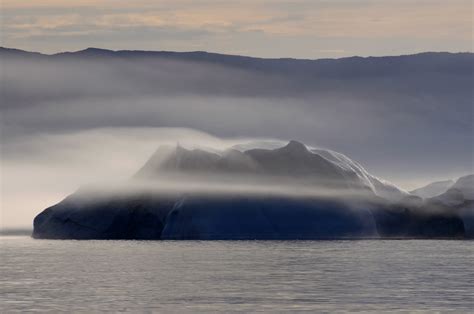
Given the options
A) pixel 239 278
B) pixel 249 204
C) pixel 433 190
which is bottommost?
pixel 433 190

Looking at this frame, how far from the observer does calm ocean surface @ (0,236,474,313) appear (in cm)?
3875

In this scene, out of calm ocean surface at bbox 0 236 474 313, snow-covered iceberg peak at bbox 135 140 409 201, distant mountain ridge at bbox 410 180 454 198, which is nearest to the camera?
calm ocean surface at bbox 0 236 474 313

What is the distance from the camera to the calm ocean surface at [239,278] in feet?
127

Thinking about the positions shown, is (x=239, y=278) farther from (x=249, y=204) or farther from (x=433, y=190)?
(x=433, y=190)

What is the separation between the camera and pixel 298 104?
454 ft

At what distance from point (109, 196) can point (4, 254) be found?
13.7 m

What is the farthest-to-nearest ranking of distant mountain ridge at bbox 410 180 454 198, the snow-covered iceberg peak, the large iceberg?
→ 1. distant mountain ridge at bbox 410 180 454 198
2. the snow-covered iceberg peak
3. the large iceberg

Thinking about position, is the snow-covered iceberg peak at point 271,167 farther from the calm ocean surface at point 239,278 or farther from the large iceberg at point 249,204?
the calm ocean surface at point 239,278

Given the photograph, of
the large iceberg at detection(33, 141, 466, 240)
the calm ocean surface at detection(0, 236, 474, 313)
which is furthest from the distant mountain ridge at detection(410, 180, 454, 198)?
the calm ocean surface at detection(0, 236, 474, 313)

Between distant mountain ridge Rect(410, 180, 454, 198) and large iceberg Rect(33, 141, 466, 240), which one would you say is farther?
distant mountain ridge Rect(410, 180, 454, 198)

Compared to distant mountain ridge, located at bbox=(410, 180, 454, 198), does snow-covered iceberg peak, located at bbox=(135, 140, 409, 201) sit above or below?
above

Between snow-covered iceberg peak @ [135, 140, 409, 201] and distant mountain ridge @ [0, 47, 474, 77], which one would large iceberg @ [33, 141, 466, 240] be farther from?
distant mountain ridge @ [0, 47, 474, 77]

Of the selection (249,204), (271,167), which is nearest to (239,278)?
(249,204)

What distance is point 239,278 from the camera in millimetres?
47281
